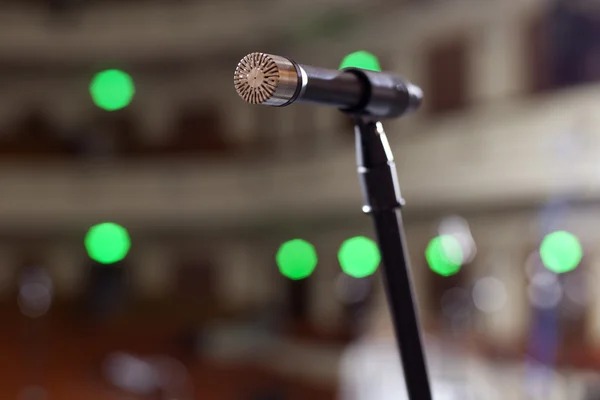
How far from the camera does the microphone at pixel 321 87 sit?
735mm

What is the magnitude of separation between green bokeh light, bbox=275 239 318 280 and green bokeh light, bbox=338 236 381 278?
0.89m

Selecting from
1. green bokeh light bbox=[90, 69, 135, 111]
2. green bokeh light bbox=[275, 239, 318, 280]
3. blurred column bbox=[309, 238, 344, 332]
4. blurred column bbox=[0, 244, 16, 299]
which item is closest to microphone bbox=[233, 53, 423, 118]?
green bokeh light bbox=[90, 69, 135, 111]

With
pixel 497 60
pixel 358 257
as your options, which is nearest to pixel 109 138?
pixel 358 257

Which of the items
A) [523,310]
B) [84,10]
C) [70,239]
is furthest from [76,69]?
[523,310]

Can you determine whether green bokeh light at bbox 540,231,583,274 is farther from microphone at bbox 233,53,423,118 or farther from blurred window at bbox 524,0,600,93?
microphone at bbox 233,53,423,118

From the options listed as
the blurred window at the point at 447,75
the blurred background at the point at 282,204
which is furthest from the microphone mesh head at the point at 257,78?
the blurred window at the point at 447,75

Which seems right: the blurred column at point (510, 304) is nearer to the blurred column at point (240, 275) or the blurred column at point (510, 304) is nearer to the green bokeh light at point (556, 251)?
the green bokeh light at point (556, 251)

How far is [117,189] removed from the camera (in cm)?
1447

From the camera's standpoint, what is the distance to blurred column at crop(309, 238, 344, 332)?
13062mm

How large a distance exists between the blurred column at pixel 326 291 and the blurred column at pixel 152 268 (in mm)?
3459

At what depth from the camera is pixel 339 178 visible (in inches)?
479

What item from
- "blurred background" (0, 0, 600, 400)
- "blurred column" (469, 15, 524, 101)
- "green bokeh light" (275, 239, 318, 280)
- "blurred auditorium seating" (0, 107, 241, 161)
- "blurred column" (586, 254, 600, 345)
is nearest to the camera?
"blurred background" (0, 0, 600, 400)

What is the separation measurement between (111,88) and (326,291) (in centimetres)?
879

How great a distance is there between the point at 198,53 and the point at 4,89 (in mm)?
4203
